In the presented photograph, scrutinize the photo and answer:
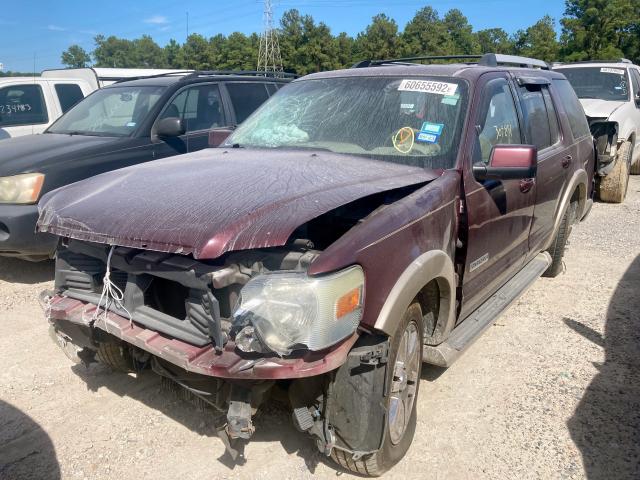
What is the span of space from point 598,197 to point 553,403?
21.8 feet

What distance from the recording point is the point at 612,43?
3086cm

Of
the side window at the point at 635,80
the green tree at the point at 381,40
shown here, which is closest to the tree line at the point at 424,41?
the green tree at the point at 381,40

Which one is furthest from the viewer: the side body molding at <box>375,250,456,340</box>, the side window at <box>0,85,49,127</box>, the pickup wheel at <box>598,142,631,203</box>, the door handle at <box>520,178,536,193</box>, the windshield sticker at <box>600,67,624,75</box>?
the windshield sticker at <box>600,67,624,75</box>

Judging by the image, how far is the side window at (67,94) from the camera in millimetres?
8711

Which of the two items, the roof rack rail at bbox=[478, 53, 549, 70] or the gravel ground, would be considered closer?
the gravel ground

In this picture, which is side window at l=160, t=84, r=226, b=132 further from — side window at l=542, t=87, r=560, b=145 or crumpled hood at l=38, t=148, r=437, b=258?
side window at l=542, t=87, r=560, b=145

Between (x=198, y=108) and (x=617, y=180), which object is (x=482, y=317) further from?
(x=617, y=180)

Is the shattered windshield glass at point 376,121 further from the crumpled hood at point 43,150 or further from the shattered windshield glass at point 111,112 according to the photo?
the shattered windshield glass at point 111,112

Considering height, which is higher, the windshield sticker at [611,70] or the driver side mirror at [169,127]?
the windshield sticker at [611,70]

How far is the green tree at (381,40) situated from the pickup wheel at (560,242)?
1664 inches

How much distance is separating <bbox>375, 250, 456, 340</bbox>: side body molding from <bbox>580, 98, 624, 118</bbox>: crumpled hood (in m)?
6.54

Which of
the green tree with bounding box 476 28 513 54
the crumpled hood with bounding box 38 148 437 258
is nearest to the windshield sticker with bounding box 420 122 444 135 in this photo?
the crumpled hood with bounding box 38 148 437 258

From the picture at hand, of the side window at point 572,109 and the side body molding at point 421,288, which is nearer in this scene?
the side body molding at point 421,288

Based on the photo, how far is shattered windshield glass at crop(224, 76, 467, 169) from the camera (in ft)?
10.5
